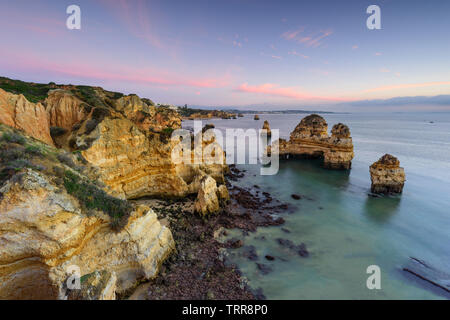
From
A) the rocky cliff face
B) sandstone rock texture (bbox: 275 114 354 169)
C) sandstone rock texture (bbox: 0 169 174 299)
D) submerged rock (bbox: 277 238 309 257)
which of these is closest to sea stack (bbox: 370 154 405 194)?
sandstone rock texture (bbox: 275 114 354 169)

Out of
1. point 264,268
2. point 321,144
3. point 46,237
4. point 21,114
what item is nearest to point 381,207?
point 264,268

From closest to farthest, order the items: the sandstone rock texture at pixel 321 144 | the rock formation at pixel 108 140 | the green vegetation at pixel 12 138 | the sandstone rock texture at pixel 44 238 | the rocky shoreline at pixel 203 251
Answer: the sandstone rock texture at pixel 44 238, the green vegetation at pixel 12 138, the rocky shoreline at pixel 203 251, the rock formation at pixel 108 140, the sandstone rock texture at pixel 321 144

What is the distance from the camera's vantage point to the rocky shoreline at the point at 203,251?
8875 mm

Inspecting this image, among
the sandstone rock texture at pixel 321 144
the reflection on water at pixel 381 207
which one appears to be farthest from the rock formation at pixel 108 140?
the sandstone rock texture at pixel 321 144

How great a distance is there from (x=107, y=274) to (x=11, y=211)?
134 inches

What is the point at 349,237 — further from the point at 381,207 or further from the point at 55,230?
the point at 55,230

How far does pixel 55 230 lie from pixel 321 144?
3654 centimetres

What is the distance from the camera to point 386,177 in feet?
70.1

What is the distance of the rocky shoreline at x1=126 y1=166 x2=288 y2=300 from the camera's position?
8875 mm

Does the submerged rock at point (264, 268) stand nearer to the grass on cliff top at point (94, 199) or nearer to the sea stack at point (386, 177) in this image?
the grass on cliff top at point (94, 199)

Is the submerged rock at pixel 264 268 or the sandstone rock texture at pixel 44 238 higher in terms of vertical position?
the sandstone rock texture at pixel 44 238

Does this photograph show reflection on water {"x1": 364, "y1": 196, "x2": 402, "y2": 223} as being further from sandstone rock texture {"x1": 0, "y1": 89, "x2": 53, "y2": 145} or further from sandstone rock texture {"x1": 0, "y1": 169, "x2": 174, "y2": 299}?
sandstone rock texture {"x1": 0, "y1": 89, "x2": 53, "y2": 145}

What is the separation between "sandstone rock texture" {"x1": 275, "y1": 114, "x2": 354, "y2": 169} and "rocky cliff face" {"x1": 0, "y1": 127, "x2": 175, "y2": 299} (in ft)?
102
